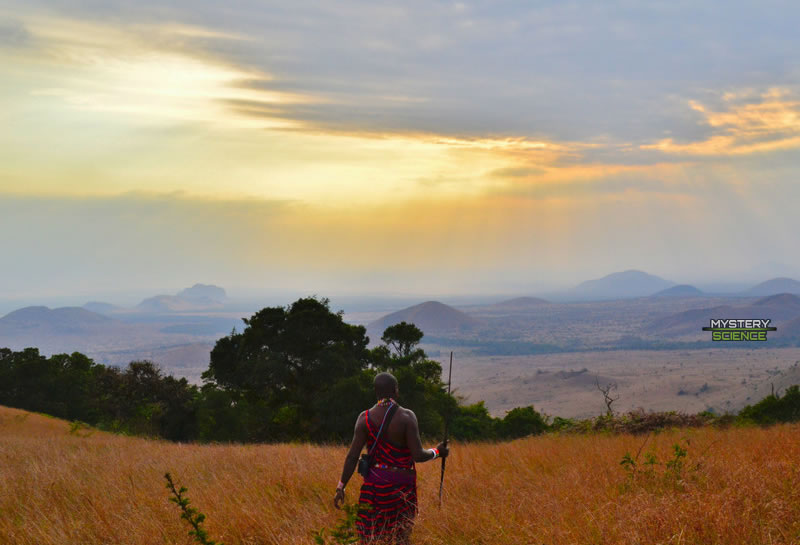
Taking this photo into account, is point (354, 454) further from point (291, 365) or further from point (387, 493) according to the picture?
point (291, 365)

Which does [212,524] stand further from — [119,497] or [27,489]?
[27,489]

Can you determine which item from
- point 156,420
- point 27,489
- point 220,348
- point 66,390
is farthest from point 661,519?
point 66,390

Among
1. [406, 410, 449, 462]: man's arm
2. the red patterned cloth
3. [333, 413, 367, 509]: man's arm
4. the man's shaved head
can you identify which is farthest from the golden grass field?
the man's shaved head

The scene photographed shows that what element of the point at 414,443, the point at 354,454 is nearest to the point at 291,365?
the point at 354,454

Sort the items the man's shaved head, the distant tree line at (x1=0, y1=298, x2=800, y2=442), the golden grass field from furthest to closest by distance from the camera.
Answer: the distant tree line at (x1=0, y1=298, x2=800, y2=442) < the man's shaved head < the golden grass field

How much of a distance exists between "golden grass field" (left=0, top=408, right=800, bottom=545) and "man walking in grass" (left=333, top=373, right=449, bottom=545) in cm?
38

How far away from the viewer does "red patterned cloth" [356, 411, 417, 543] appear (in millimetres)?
6625

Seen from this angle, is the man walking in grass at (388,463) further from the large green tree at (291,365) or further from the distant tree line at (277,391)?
the large green tree at (291,365)

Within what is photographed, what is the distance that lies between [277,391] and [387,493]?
33650mm

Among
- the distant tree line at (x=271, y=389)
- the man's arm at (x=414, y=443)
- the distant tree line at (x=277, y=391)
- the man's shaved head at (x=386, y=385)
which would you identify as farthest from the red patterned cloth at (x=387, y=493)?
the distant tree line at (x=271, y=389)

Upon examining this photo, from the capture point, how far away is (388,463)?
265 inches

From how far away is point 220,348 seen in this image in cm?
4306

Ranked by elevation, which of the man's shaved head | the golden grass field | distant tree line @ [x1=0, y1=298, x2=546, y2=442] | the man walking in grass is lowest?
distant tree line @ [x1=0, y1=298, x2=546, y2=442]

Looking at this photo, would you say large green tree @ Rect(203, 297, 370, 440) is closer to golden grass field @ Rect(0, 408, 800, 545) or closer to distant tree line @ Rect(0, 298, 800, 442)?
distant tree line @ Rect(0, 298, 800, 442)
